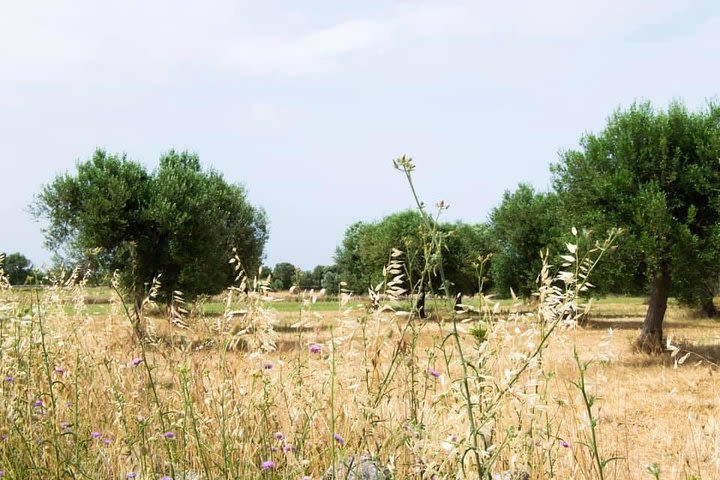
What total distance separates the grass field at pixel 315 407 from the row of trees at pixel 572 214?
22.9 ft

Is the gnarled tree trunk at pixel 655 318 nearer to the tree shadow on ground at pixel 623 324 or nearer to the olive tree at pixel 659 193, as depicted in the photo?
the olive tree at pixel 659 193

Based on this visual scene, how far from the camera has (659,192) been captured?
17406mm

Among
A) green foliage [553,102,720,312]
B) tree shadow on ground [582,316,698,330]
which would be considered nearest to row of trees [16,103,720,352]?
green foliage [553,102,720,312]

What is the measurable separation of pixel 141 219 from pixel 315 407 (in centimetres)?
2039

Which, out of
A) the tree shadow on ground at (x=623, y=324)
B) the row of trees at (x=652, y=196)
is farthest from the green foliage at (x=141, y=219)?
the tree shadow on ground at (x=623, y=324)

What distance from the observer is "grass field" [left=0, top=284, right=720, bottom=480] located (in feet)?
8.43

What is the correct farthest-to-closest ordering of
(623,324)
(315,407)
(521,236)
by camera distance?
(521,236), (623,324), (315,407)

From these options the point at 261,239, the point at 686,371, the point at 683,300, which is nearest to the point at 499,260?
the point at 683,300

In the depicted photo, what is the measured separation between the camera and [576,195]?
2025 cm

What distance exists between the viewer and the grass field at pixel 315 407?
2571 mm

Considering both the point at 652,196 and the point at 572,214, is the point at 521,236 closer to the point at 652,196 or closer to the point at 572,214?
the point at 572,214

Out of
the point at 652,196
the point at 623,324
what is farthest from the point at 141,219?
the point at 623,324

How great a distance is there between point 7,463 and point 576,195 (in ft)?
60.6

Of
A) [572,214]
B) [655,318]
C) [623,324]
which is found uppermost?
[572,214]
